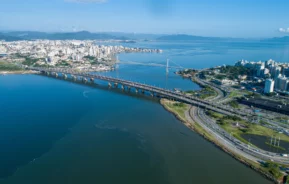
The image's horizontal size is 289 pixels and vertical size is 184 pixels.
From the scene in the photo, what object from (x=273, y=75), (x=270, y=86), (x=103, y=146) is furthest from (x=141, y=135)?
(x=273, y=75)

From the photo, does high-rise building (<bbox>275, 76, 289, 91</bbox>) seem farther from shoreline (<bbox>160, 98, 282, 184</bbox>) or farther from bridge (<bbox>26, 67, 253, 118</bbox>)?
shoreline (<bbox>160, 98, 282, 184</bbox>)

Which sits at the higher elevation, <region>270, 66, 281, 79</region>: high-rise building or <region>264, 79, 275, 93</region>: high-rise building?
<region>270, 66, 281, 79</region>: high-rise building

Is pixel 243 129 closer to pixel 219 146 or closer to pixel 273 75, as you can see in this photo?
pixel 219 146

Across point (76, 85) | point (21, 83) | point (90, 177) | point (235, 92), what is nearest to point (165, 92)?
point (235, 92)

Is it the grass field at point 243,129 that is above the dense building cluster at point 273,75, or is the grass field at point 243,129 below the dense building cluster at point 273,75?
below

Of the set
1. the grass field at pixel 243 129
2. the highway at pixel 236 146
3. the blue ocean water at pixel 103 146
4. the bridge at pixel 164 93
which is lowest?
the blue ocean water at pixel 103 146

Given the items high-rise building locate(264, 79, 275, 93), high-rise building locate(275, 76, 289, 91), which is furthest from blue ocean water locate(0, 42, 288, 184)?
high-rise building locate(275, 76, 289, 91)

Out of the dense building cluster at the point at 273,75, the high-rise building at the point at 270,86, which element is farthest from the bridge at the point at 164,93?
the dense building cluster at the point at 273,75

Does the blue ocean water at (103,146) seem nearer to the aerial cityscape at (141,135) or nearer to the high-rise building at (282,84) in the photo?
the aerial cityscape at (141,135)

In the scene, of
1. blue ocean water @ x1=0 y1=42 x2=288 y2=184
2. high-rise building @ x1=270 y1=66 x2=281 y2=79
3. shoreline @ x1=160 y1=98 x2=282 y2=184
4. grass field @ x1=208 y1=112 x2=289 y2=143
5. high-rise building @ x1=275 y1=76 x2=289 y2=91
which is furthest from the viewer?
high-rise building @ x1=270 y1=66 x2=281 y2=79
